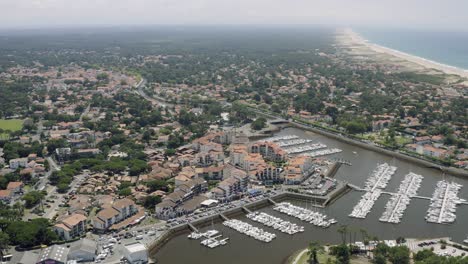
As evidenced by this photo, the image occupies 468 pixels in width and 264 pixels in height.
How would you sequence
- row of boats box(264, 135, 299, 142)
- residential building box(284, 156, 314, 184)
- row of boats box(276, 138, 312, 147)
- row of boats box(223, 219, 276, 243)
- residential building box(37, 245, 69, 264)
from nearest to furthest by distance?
residential building box(37, 245, 69, 264) → row of boats box(223, 219, 276, 243) → residential building box(284, 156, 314, 184) → row of boats box(276, 138, 312, 147) → row of boats box(264, 135, 299, 142)

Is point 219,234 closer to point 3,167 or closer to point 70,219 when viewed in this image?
point 70,219

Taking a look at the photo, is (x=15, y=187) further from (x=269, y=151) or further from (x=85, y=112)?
(x=85, y=112)

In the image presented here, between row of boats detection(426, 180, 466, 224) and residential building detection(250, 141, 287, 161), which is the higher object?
residential building detection(250, 141, 287, 161)

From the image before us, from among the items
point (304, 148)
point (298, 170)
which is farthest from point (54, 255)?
point (304, 148)

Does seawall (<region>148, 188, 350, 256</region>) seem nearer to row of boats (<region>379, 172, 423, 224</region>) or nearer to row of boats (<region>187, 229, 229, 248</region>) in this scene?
row of boats (<region>187, 229, 229, 248</region>)

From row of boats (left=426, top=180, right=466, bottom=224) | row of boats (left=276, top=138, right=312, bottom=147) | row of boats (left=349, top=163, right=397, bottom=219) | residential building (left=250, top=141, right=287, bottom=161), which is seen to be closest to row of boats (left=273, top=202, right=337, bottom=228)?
row of boats (left=349, top=163, right=397, bottom=219)

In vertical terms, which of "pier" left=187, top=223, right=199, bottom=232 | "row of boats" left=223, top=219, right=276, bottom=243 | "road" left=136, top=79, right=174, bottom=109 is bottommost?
"row of boats" left=223, top=219, right=276, bottom=243
